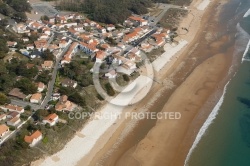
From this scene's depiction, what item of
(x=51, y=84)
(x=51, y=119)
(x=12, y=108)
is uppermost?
(x=51, y=119)

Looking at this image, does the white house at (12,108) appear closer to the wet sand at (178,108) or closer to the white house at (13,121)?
the white house at (13,121)

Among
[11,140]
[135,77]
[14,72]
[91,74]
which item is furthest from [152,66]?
[11,140]

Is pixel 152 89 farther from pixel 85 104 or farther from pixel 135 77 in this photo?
pixel 85 104

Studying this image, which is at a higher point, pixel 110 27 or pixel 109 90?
pixel 109 90

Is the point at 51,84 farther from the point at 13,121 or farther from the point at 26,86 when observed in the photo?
the point at 13,121

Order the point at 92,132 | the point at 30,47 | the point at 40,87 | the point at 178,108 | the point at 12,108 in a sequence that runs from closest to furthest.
Answer: the point at 92,132 < the point at 12,108 < the point at 40,87 < the point at 178,108 < the point at 30,47

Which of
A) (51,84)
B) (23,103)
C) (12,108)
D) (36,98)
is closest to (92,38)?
(51,84)

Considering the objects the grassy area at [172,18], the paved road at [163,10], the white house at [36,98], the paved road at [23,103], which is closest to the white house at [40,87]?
the white house at [36,98]
